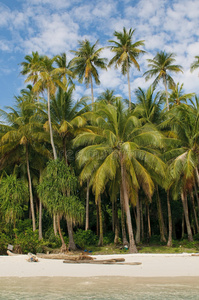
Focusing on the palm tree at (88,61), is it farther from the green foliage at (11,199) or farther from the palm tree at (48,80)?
the green foliage at (11,199)

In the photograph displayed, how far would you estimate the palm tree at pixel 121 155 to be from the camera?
1548 centimetres

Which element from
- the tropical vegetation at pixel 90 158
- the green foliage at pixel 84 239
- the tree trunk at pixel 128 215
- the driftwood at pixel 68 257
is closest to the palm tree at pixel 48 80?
the tropical vegetation at pixel 90 158

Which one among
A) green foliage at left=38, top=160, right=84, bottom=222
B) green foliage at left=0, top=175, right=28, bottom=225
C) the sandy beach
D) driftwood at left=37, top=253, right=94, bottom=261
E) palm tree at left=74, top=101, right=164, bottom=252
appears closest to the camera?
the sandy beach

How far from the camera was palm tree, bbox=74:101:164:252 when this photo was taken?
15484 millimetres

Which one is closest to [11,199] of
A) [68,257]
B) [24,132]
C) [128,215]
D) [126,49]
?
[24,132]

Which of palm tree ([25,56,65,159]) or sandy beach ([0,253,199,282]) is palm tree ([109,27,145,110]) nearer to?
palm tree ([25,56,65,159])

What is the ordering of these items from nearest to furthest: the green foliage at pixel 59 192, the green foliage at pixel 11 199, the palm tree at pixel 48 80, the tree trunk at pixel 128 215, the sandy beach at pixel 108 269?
the sandy beach at pixel 108 269, the tree trunk at pixel 128 215, the green foliage at pixel 59 192, the green foliage at pixel 11 199, the palm tree at pixel 48 80

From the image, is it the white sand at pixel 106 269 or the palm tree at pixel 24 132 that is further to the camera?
the palm tree at pixel 24 132

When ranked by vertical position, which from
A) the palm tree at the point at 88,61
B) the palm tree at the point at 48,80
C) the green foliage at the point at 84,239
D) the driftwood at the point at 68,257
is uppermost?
the palm tree at the point at 88,61

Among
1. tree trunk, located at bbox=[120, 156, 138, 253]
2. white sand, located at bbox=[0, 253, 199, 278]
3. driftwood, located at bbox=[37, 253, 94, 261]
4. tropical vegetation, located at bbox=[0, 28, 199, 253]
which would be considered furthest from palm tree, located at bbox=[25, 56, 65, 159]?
white sand, located at bbox=[0, 253, 199, 278]

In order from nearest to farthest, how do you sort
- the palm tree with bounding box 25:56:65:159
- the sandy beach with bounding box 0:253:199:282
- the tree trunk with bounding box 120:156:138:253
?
the sandy beach with bounding box 0:253:199:282 < the tree trunk with bounding box 120:156:138:253 < the palm tree with bounding box 25:56:65:159

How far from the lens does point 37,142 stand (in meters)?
21.1

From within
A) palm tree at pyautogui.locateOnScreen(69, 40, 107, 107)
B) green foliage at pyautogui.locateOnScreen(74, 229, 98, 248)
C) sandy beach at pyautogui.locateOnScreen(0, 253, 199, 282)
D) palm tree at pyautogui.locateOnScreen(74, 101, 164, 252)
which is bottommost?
sandy beach at pyautogui.locateOnScreen(0, 253, 199, 282)

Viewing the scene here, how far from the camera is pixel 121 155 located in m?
16.4
